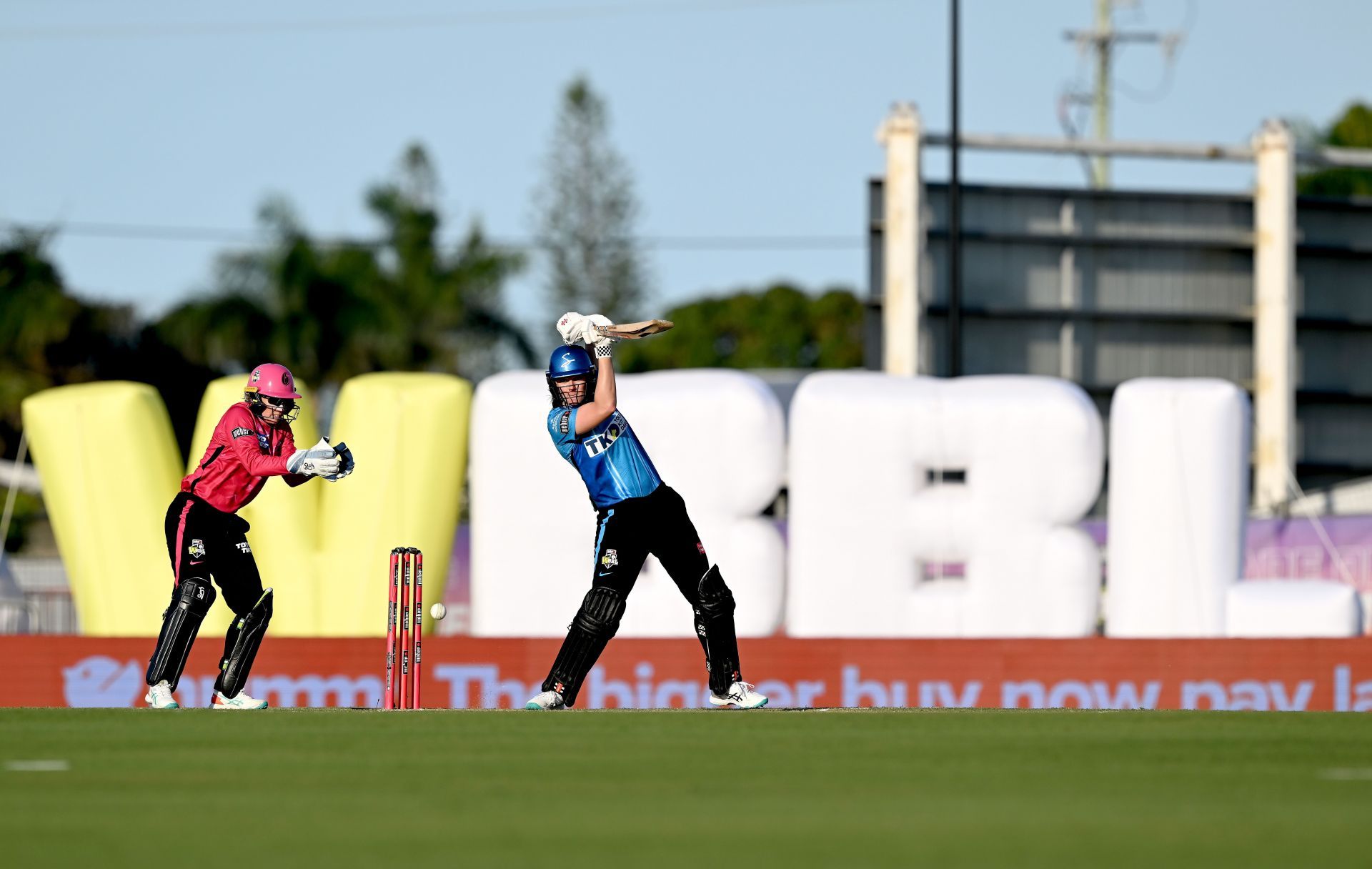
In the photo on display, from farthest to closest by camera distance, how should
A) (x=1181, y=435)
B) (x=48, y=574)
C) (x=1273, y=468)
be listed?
1. (x=48, y=574)
2. (x=1273, y=468)
3. (x=1181, y=435)

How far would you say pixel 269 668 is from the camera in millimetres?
15195

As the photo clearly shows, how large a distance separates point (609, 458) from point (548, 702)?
1.22 m

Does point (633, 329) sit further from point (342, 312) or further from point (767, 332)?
point (767, 332)

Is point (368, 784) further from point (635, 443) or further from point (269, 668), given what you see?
point (269, 668)

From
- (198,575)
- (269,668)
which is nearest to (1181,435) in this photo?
(269,668)

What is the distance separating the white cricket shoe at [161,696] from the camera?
10.7 metres

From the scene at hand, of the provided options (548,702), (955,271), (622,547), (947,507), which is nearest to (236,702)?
(548,702)

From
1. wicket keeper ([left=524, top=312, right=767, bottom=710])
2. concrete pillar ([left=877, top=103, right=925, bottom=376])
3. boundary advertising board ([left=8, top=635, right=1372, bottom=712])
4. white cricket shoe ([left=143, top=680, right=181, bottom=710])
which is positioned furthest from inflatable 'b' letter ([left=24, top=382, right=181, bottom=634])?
concrete pillar ([left=877, top=103, right=925, bottom=376])

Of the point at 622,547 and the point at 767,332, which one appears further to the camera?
the point at 767,332

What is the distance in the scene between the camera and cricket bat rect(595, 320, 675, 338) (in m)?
10.1

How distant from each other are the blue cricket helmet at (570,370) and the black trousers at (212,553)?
1857mm

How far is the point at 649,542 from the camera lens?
10.2m

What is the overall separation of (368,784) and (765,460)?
32.8 feet

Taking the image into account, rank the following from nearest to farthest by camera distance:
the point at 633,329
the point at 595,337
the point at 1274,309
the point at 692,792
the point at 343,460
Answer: the point at 692,792, the point at 633,329, the point at 595,337, the point at 343,460, the point at 1274,309
